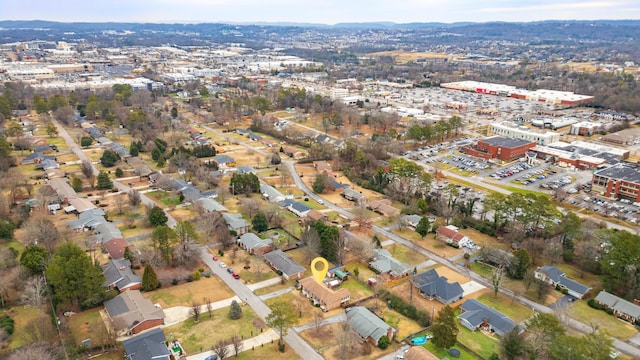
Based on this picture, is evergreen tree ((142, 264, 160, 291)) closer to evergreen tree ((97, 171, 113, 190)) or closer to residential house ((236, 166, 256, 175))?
evergreen tree ((97, 171, 113, 190))

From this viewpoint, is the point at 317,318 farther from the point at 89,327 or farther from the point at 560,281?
the point at 560,281

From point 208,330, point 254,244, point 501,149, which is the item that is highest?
point 501,149

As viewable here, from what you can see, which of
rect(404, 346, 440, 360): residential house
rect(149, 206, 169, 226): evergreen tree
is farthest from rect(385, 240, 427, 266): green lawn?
rect(149, 206, 169, 226): evergreen tree

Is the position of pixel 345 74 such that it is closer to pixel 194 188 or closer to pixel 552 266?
pixel 194 188

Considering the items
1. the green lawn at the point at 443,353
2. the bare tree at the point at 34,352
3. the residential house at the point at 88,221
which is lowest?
the green lawn at the point at 443,353

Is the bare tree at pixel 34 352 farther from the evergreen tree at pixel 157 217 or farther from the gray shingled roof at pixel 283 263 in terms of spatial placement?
the evergreen tree at pixel 157 217

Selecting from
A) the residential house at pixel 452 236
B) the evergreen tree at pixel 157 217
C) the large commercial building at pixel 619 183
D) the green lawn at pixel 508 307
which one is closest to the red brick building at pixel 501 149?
the large commercial building at pixel 619 183

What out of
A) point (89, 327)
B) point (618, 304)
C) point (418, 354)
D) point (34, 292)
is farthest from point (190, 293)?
point (618, 304)
